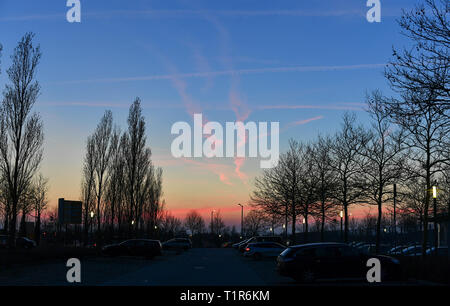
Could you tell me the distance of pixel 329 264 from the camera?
63.1 ft

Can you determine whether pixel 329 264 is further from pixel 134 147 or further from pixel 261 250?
pixel 134 147

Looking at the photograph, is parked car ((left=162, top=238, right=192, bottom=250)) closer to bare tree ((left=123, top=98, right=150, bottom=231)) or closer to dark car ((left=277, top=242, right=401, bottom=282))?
bare tree ((left=123, top=98, right=150, bottom=231))

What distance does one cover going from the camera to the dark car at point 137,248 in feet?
132

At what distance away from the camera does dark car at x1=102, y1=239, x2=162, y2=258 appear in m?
40.3

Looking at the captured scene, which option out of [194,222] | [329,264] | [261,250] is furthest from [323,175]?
[194,222]

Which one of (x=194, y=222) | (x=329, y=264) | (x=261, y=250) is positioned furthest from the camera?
(x=194, y=222)

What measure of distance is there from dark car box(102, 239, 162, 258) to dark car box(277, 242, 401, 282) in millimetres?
Result: 22494

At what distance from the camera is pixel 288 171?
47188 mm

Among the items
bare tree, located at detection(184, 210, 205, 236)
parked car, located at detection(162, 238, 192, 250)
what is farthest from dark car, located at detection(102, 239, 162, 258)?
bare tree, located at detection(184, 210, 205, 236)

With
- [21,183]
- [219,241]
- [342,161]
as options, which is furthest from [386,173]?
[219,241]

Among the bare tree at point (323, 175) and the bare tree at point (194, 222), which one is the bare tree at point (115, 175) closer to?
the bare tree at point (323, 175)

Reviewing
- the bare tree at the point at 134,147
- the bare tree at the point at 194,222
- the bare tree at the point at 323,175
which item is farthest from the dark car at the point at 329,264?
the bare tree at the point at 194,222

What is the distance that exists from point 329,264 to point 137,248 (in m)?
24.5
